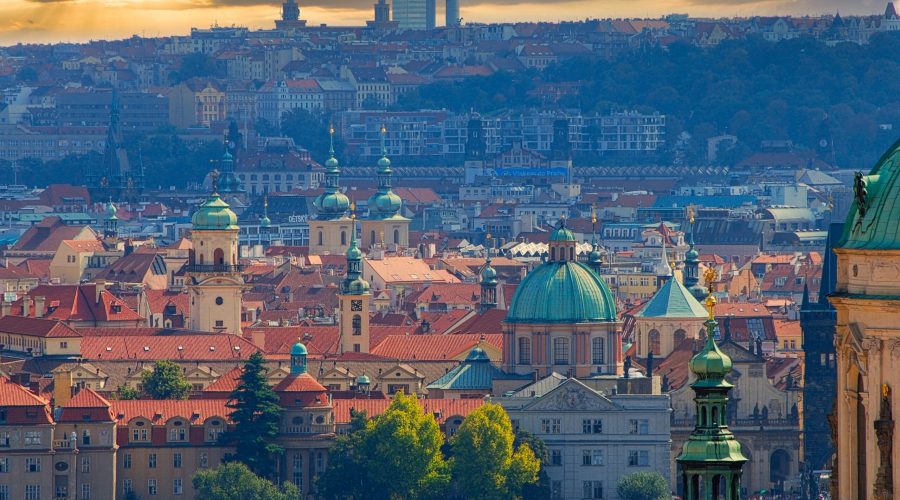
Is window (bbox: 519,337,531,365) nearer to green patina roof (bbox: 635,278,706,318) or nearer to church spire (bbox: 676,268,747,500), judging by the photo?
green patina roof (bbox: 635,278,706,318)

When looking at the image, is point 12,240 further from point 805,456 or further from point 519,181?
point 805,456

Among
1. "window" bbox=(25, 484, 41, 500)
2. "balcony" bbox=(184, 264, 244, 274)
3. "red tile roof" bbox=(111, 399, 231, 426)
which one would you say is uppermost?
"balcony" bbox=(184, 264, 244, 274)

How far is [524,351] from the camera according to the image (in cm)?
7706

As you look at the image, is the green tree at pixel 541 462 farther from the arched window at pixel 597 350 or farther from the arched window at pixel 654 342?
the arched window at pixel 654 342

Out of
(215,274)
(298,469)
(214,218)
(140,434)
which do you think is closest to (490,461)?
(298,469)

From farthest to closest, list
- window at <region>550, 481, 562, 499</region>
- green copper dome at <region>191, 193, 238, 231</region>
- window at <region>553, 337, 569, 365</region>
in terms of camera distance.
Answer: green copper dome at <region>191, 193, 238, 231</region>
window at <region>553, 337, 569, 365</region>
window at <region>550, 481, 562, 499</region>

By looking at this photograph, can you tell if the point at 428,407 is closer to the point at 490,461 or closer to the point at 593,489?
the point at 593,489

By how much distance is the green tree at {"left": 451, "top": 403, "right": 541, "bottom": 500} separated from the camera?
6956 cm

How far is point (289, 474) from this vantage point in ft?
242

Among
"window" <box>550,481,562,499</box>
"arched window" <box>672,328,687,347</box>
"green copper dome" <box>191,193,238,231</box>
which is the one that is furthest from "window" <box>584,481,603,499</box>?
"green copper dome" <box>191,193,238,231</box>

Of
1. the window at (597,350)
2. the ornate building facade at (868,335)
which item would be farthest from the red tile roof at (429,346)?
the ornate building facade at (868,335)

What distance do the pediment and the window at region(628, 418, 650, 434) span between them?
57cm

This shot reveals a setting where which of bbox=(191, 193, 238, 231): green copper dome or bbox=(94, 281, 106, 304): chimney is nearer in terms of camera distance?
bbox=(191, 193, 238, 231): green copper dome

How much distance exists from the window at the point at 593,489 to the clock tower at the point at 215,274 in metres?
22.5
